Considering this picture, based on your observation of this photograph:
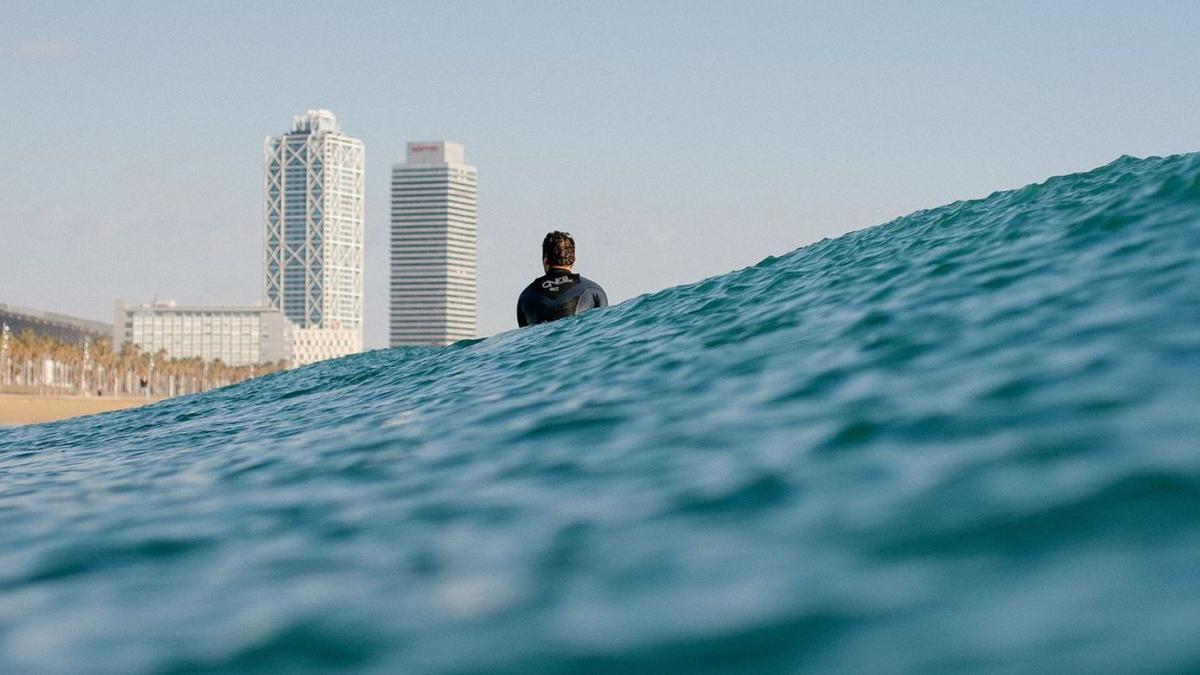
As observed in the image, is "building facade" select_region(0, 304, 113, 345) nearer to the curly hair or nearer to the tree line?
the tree line

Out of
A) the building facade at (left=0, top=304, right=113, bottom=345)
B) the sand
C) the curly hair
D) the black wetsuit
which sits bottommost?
the sand

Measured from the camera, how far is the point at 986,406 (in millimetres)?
4484

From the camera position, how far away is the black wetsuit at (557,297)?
12.8 metres

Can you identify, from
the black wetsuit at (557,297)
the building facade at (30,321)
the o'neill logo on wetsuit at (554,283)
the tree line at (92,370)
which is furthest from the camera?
the building facade at (30,321)

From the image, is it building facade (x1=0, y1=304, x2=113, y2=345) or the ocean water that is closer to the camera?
the ocean water

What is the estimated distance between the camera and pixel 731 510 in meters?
3.89

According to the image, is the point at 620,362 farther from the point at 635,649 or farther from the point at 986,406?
the point at 635,649

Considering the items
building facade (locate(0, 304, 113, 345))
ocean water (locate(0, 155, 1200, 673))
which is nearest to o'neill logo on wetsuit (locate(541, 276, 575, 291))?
ocean water (locate(0, 155, 1200, 673))

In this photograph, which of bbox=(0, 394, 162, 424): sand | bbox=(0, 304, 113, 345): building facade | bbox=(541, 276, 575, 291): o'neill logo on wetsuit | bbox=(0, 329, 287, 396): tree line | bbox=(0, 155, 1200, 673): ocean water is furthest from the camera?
bbox=(0, 304, 113, 345): building facade

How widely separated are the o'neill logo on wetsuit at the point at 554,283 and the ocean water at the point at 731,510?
16.4 feet

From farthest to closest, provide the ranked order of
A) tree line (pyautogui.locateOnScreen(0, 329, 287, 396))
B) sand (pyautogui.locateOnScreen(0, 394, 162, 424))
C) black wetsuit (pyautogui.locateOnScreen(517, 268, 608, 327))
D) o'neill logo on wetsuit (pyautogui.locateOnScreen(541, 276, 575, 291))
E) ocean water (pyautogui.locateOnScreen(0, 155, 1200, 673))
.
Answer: tree line (pyautogui.locateOnScreen(0, 329, 287, 396))
sand (pyautogui.locateOnScreen(0, 394, 162, 424))
o'neill logo on wetsuit (pyautogui.locateOnScreen(541, 276, 575, 291))
black wetsuit (pyautogui.locateOnScreen(517, 268, 608, 327))
ocean water (pyautogui.locateOnScreen(0, 155, 1200, 673))

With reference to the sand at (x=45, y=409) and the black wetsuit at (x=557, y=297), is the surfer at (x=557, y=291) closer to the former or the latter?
the black wetsuit at (x=557, y=297)

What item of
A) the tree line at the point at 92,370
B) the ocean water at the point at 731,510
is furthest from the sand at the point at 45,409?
the tree line at the point at 92,370

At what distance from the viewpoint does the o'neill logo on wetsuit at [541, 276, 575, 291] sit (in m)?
12.9
